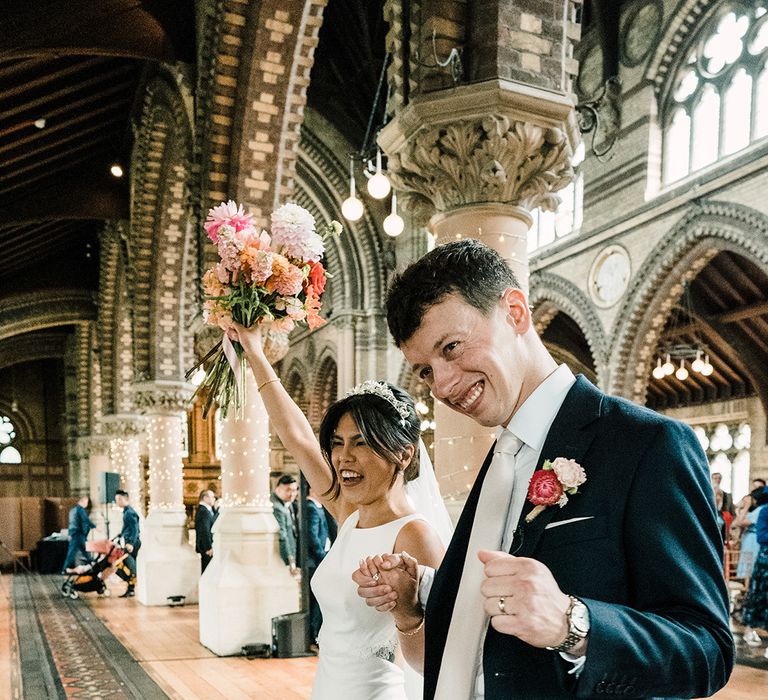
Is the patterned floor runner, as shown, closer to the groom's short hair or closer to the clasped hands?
the groom's short hair

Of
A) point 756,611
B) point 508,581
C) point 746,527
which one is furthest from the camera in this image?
point 746,527

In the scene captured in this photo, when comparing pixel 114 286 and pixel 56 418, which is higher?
pixel 114 286

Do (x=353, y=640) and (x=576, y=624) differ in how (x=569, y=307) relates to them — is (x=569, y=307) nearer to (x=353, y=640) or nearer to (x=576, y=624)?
(x=353, y=640)

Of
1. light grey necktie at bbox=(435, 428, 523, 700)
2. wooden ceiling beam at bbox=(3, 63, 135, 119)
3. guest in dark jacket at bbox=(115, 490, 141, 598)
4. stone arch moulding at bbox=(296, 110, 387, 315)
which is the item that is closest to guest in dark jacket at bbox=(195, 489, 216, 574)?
guest in dark jacket at bbox=(115, 490, 141, 598)

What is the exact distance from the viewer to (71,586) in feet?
38.8

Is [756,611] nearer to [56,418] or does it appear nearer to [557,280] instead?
[557,280]

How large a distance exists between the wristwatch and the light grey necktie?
0.29 metres

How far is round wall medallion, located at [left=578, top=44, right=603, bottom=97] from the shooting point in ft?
44.5

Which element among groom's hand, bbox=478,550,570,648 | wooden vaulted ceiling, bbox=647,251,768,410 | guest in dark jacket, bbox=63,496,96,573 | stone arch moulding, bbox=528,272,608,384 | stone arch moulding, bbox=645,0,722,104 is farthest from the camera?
wooden vaulted ceiling, bbox=647,251,768,410

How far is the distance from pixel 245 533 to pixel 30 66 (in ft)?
20.9

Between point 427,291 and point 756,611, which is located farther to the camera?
point 756,611

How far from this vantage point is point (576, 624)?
983 mm

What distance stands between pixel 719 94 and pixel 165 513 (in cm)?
1063

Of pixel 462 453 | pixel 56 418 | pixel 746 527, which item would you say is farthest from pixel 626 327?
pixel 56 418
